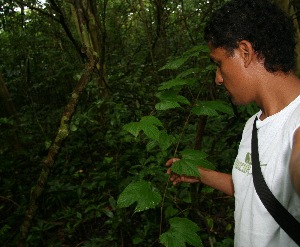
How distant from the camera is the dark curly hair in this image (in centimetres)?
122

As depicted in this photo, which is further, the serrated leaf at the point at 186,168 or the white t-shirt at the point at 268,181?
the serrated leaf at the point at 186,168

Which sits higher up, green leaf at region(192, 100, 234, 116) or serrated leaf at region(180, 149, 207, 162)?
green leaf at region(192, 100, 234, 116)

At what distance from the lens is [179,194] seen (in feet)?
9.61

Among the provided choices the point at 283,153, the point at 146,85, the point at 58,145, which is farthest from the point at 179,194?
the point at 146,85

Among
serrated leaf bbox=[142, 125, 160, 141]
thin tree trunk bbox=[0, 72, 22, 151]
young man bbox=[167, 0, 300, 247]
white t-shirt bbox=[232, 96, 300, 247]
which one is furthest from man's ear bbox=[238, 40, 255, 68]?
thin tree trunk bbox=[0, 72, 22, 151]

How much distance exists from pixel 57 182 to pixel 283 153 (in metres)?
3.17

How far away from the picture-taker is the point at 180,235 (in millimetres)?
1416

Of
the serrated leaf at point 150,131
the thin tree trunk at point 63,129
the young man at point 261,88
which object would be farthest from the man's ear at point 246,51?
the thin tree trunk at point 63,129

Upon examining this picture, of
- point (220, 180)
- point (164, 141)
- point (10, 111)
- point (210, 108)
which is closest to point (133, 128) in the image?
point (164, 141)

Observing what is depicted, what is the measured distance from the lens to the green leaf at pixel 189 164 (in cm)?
148

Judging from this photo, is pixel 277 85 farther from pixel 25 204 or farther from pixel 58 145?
pixel 25 204

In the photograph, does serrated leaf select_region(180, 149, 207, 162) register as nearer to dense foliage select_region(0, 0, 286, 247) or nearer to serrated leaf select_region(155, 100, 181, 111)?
dense foliage select_region(0, 0, 286, 247)

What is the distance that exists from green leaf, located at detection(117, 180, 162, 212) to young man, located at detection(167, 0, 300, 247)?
15.5 inches

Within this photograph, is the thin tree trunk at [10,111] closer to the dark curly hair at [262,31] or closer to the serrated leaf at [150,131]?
the serrated leaf at [150,131]
